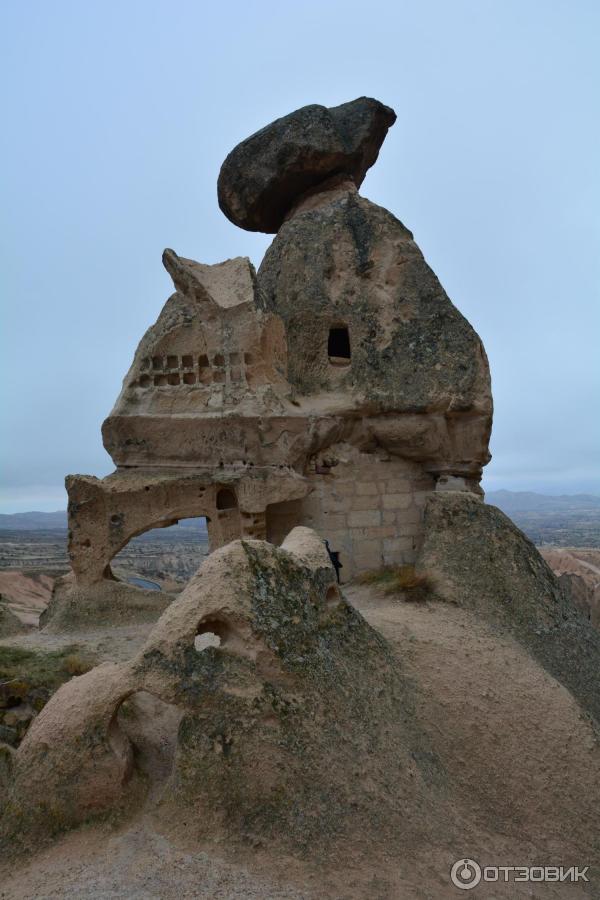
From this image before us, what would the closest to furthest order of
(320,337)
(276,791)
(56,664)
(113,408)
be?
(276,791) < (56,664) < (113,408) < (320,337)

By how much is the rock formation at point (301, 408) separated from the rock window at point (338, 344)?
0.03 meters

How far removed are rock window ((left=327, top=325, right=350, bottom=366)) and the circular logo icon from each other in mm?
5370

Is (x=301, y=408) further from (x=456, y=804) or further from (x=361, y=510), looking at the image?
(x=456, y=804)

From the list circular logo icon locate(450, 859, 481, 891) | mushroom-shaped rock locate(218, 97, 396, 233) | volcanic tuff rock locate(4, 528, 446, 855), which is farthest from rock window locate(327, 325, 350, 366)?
circular logo icon locate(450, 859, 481, 891)

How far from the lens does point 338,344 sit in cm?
801

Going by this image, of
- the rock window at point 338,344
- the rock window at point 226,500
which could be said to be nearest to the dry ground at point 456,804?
the rock window at point 226,500

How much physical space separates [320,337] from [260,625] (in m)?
4.61

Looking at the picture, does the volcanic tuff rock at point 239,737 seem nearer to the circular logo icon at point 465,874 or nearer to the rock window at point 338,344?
the circular logo icon at point 465,874

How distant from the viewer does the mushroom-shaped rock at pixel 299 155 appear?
355 inches

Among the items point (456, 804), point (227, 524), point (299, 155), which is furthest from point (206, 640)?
point (299, 155)

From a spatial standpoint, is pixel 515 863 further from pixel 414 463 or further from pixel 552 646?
pixel 414 463

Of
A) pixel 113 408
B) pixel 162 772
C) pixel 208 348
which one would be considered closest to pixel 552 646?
pixel 162 772

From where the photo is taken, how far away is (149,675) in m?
3.56

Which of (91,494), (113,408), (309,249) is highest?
(309,249)
